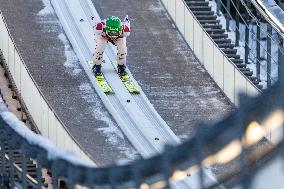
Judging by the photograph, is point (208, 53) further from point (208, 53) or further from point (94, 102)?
point (94, 102)

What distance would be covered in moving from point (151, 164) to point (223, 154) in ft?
2.31

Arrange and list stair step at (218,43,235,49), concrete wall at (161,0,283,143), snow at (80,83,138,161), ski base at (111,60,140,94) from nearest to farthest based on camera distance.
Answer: snow at (80,83,138,161) < concrete wall at (161,0,283,143) < ski base at (111,60,140,94) < stair step at (218,43,235,49)

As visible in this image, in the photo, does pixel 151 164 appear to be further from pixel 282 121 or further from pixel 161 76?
pixel 161 76

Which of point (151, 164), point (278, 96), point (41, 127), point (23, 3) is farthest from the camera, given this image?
point (23, 3)

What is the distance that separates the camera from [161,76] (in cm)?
2417

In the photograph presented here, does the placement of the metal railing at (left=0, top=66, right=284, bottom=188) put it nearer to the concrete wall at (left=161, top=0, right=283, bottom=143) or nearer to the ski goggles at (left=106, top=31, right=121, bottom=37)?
the concrete wall at (left=161, top=0, right=283, bottom=143)

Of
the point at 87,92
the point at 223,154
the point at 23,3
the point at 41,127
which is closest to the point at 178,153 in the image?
the point at 223,154

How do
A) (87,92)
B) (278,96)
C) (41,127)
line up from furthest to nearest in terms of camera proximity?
(87,92) → (41,127) → (278,96)

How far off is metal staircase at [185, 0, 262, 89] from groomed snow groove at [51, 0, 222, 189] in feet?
6.36

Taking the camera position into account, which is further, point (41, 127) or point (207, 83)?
point (207, 83)

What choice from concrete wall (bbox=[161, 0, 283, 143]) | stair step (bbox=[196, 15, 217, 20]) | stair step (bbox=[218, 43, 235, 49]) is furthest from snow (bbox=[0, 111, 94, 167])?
stair step (bbox=[196, 15, 217, 20])

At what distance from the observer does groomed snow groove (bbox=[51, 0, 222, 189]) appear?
68.9ft

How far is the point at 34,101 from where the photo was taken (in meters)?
21.7

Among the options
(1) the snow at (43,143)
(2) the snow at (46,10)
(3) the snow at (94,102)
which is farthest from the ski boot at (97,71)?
(1) the snow at (43,143)
